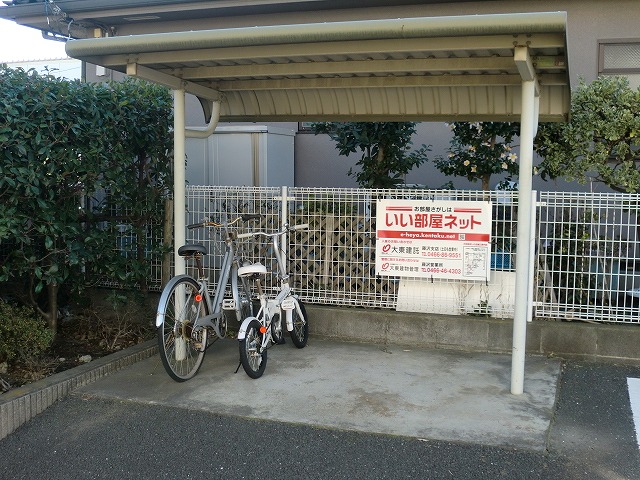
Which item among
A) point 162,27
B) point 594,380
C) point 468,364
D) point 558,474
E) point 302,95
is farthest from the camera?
point 162,27

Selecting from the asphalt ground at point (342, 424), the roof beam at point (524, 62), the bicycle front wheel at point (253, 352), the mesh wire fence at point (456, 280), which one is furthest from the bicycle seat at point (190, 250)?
the roof beam at point (524, 62)

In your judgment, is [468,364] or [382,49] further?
[468,364]

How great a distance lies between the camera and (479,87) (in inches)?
241

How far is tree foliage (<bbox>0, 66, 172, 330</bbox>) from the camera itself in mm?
5164

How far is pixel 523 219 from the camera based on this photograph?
4992 mm

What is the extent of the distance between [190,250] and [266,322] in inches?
35.2

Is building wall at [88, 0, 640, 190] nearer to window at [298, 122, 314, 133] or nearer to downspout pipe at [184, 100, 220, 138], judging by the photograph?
window at [298, 122, 314, 133]

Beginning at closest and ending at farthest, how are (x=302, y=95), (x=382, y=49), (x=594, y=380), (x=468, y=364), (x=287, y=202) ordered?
(x=382, y=49)
(x=594, y=380)
(x=468, y=364)
(x=302, y=95)
(x=287, y=202)

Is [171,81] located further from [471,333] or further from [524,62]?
[471,333]

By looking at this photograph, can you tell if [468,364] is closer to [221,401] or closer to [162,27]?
[221,401]

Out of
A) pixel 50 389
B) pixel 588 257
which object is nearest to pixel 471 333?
pixel 588 257

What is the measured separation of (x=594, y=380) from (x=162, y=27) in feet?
28.8

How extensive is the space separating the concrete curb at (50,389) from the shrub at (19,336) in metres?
0.40

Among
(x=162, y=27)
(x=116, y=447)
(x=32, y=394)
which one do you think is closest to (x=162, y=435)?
(x=116, y=447)
